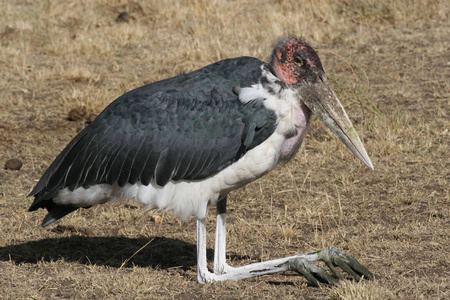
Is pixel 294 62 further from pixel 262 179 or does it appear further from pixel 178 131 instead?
pixel 262 179

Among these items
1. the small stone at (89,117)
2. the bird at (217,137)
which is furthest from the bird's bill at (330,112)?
the small stone at (89,117)

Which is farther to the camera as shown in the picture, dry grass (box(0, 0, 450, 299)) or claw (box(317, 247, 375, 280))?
dry grass (box(0, 0, 450, 299))

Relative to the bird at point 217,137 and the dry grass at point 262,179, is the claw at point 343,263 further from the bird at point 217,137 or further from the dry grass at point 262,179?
the dry grass at point 262,179

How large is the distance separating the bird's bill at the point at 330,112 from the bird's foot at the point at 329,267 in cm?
58

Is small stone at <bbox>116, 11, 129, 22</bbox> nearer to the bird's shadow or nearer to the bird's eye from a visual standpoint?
the bird's shadow

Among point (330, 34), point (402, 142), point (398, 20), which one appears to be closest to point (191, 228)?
point (402, 142)

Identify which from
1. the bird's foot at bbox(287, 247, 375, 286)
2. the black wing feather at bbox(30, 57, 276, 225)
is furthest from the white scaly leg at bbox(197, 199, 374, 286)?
the black wing feather at bbox(30, 57, 276, 225)

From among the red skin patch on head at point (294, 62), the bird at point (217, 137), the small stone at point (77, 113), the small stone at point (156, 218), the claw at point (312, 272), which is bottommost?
the small stone at point (156, 218)

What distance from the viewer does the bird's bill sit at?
14.1 ft

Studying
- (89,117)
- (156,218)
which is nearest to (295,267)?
(156,218)

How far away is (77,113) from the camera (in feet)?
25.5

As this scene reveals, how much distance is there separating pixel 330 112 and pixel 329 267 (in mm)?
934

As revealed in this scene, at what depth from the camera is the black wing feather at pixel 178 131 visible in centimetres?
428

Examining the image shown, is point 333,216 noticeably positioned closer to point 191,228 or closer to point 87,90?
point 191,228
